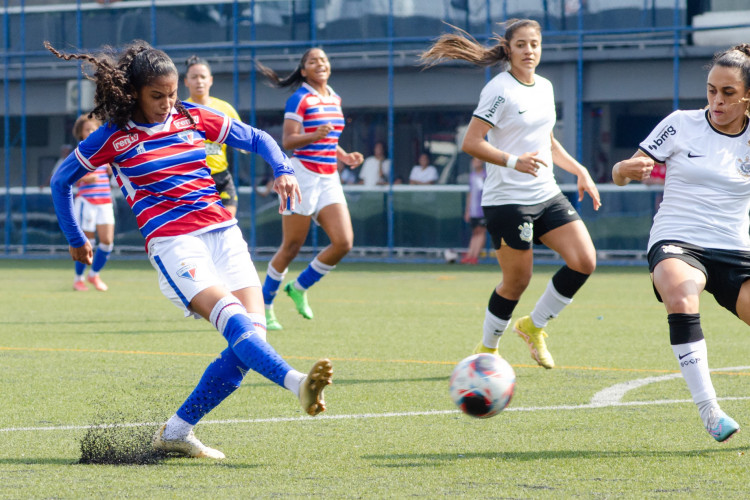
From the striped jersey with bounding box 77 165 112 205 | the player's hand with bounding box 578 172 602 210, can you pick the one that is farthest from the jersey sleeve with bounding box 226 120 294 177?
the striped jersey with bounding box 77 165 112 205

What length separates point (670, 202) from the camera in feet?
16.6

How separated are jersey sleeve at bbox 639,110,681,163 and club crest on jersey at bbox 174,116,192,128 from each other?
1962 mm

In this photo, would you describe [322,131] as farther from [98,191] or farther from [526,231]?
[98,191]

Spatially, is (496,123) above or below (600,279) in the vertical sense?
above

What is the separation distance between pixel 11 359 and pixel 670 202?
4.58m

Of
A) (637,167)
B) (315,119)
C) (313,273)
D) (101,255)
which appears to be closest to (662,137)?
(637,167)

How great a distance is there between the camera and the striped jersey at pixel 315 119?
365 inches

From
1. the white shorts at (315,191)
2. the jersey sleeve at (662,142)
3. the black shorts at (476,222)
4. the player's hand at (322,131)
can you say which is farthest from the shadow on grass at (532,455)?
the black shorts at (476,222)

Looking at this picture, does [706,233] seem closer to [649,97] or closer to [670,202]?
[670,202]

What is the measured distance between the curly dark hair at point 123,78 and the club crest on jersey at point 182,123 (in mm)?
191

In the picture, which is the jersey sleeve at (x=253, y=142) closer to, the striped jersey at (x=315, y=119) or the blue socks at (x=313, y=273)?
the striped jersey at (x=315, y=119)

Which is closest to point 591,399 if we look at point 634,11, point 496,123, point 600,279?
point 496,123

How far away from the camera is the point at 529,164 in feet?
20.4

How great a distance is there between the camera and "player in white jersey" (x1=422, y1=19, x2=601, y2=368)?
670 cm
